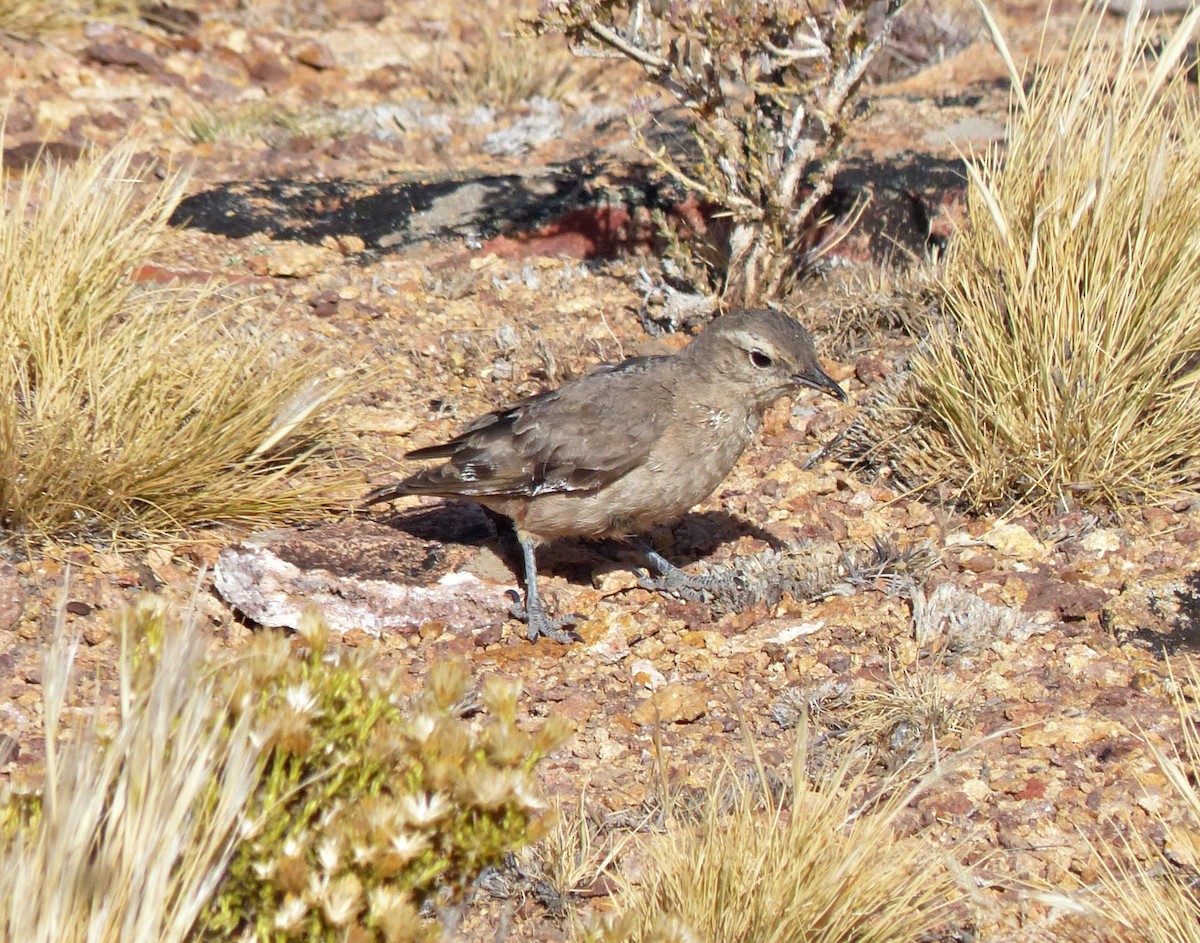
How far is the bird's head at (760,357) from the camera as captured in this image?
18.1ft

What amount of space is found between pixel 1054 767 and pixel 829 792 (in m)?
1.28

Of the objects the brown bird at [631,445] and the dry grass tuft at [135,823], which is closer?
the dry grass tuft at [135,823]

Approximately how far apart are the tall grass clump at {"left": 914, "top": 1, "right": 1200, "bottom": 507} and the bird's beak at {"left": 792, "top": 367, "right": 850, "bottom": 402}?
26.8 inches

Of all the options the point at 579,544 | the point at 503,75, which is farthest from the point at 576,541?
the point at 503,75

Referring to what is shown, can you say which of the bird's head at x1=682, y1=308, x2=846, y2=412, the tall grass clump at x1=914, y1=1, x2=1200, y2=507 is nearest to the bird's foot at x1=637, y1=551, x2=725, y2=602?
the bird's head at x1=682, y1=308, x2=846, y2=412

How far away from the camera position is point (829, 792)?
11.4ft

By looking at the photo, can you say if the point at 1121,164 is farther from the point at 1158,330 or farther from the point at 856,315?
the point at 856,315

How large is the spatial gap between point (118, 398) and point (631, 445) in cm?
198

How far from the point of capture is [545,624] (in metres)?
5.40

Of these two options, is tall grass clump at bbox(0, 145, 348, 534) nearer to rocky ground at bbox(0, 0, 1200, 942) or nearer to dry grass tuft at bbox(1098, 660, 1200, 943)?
rocky ground at bbox(0, 0, 1200, 942)

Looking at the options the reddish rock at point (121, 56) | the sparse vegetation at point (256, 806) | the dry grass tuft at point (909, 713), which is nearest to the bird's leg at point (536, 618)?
the dry grass tuft at point (909, 713)

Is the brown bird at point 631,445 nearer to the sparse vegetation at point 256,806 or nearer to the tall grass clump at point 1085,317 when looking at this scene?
the tall grass clump at point 1085,317

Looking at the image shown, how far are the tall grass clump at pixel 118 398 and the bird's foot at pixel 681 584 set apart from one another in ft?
4.62

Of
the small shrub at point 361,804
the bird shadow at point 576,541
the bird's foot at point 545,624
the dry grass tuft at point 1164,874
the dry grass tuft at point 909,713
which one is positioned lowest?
the bird shadow at point 576,541
